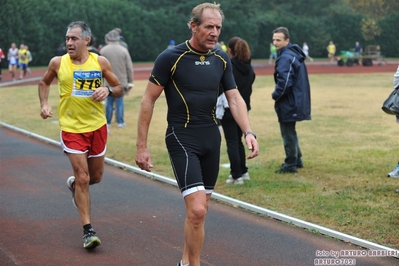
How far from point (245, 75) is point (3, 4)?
21221mm

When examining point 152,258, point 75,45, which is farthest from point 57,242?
point 75,45

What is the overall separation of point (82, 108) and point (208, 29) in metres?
2.13


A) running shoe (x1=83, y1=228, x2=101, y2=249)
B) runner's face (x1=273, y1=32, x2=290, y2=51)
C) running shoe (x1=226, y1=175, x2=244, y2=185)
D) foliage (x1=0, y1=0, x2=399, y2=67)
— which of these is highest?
runner's face (x1=273, y1=32, x2=290, y2=51)

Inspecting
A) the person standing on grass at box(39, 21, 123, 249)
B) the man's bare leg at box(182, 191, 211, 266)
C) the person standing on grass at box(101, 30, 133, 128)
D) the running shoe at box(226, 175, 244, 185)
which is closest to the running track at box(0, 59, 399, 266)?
the person standing on grass at box(39, 21, 123, 249)

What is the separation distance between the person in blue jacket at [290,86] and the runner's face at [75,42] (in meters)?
3.77

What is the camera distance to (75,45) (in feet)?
23.9

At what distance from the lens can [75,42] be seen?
7.27m

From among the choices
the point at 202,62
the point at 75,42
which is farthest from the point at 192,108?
the point at 75,42

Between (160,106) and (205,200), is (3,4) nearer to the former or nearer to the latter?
(160,106)

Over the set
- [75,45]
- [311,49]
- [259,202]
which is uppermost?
[75,45]

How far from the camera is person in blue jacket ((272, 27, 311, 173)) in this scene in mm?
10383

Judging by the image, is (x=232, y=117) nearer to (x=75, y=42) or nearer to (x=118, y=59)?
(x=75, y=42)

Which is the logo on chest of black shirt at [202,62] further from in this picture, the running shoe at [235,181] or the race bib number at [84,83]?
the running shoe at [235,181]

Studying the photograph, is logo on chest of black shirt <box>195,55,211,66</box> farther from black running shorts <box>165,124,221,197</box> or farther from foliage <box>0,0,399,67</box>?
foliage <box>0,0,399,67</box>
